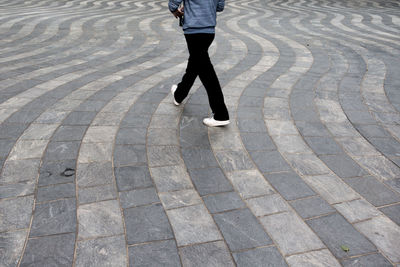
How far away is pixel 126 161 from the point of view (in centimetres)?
344

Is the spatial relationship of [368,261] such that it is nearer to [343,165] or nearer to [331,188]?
[331,188]

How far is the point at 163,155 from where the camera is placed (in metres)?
3.58

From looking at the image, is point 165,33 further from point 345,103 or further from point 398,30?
point 398,30

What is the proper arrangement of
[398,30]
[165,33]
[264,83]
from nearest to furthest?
[264,83] < [165,33] < [398,30]

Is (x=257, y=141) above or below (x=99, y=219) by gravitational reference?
below

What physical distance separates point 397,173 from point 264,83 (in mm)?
2889

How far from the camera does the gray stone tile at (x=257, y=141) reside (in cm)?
378

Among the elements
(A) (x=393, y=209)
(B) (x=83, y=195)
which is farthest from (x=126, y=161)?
(A) (x=393, y=209)

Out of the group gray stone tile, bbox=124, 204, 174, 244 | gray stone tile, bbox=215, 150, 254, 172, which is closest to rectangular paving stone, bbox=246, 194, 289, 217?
gray stone tile, bbox=215, 150, 254, 172

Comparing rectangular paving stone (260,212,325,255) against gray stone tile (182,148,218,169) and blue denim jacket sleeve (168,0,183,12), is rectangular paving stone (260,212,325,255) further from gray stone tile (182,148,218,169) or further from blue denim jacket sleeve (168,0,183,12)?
blue denim jacket sleeve (168,0,183,12)

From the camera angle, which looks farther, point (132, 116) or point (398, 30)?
point (398, 30)

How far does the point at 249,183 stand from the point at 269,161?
0.48m

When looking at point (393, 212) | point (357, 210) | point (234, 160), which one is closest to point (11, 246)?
point (234, 160)

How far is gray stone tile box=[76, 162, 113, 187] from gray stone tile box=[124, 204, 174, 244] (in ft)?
1.73
